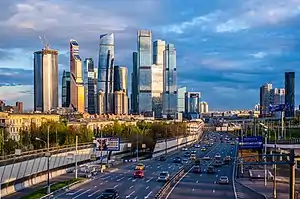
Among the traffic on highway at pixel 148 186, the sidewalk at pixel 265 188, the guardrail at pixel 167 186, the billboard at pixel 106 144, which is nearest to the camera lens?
the guardrail at pixel 167 186

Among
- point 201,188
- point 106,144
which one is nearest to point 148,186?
point 201,188

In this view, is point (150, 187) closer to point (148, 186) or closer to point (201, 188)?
point (148, 186)

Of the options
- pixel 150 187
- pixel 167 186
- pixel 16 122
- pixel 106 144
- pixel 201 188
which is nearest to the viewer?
pixel 167 186

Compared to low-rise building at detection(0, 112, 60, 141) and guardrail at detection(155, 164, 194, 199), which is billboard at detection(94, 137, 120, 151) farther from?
low-rise building at detection(0, 112, 60, 141)

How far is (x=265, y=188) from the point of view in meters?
65.3

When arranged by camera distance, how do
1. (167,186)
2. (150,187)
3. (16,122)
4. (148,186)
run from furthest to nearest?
(16,122)
(148,186)
(150,187)
(167,186)

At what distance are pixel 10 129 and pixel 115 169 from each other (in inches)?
2850

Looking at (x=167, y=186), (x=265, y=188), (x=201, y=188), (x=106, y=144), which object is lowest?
(x=265, y=188)

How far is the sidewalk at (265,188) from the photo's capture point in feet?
191

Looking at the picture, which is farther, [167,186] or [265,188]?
[265,188]

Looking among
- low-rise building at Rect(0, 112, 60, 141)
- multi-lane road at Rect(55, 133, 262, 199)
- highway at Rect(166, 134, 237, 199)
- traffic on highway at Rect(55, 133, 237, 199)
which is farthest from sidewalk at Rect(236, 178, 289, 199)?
low-rise building at Rect(0, 112, 60, 141)

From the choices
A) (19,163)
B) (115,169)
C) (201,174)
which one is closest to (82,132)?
(115,169)

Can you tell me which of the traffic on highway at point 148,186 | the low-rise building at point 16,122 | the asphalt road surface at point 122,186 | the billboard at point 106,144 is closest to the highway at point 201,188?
the traffic on highway at point 148,186

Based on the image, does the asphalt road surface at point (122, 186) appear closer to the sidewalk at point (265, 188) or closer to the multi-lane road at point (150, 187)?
the multi-lane road at point (150, 187)
